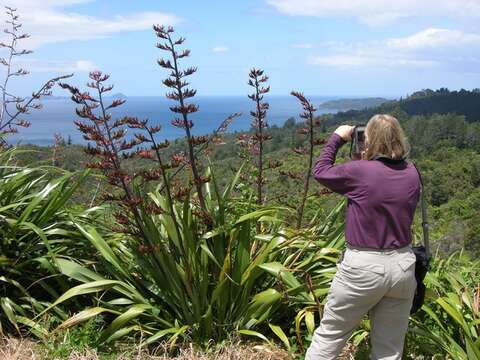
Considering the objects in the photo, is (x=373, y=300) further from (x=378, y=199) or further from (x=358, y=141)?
(x=358, y=141)

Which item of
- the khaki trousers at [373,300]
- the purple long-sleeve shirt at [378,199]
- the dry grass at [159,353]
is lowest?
the dry grass at [159,353]

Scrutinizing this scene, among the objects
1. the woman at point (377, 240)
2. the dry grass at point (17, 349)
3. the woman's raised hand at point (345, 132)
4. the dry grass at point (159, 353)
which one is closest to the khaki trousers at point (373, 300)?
the woman at point (377, 240)

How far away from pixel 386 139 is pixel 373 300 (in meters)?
0.83

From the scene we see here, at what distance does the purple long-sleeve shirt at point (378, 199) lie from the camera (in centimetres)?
284

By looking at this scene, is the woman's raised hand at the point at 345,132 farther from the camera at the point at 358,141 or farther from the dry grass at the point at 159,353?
the dry grass at the point at 159,353

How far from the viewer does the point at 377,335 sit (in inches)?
120

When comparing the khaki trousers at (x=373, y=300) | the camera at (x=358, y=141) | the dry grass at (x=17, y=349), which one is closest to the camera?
the khaki trousers at (x=373, y=300)

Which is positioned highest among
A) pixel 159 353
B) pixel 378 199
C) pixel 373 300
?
pixel 378 199

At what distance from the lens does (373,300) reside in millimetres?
2869

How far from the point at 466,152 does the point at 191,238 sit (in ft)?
245

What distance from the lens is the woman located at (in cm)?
284

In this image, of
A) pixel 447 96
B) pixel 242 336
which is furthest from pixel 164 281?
pixel 447 96

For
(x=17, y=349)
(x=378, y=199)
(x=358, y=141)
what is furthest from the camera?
(x=17, y=349)

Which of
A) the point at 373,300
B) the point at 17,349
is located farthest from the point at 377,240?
the point at 17,349
